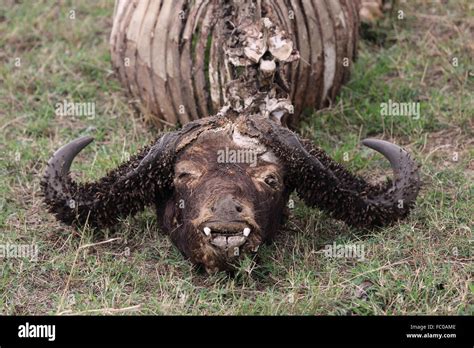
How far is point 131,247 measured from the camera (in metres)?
5.13

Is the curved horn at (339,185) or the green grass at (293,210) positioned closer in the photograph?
the green grass at (293,210)

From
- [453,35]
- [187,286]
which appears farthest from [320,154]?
[453,35]

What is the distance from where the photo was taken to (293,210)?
531cm

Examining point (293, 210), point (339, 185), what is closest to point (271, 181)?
point (339, 185)

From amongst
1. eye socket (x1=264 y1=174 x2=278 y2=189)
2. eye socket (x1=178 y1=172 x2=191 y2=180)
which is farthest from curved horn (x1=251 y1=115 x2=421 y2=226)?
eye socket (x1=178 y1=172 x2=191 y2=180)

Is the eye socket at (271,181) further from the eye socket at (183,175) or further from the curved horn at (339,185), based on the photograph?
the eye socket at (183,175)

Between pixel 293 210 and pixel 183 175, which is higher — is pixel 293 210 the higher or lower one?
the lower one

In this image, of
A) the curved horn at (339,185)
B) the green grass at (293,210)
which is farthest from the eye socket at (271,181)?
the green grass at (293,210)

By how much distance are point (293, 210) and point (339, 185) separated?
51 centimetres

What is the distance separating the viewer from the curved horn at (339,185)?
4.83m

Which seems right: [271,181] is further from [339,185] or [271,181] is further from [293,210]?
[293,210]

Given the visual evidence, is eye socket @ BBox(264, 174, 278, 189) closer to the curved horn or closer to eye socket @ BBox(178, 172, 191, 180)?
the curved horn

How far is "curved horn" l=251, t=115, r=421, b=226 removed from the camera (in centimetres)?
483

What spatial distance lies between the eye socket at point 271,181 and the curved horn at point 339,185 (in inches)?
4.4
